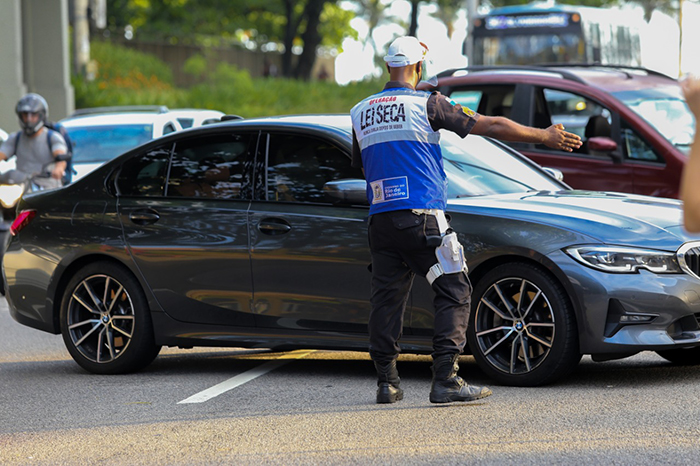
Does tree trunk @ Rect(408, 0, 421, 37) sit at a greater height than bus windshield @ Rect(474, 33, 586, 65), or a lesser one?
greater

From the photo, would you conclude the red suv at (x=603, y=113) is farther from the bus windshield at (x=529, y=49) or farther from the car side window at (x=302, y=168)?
the bus windshield at (x=529, y=49)

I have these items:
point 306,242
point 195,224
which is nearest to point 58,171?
point 195,224

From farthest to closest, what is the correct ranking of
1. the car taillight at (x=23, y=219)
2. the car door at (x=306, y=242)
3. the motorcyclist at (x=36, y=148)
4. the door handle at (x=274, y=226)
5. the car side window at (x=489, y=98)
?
1. the motorcyclist at (x=36, y=148)
2. the car side window at (x=489, y=98)
3. the car taillight at (x=23, y=219)
4. the door handle at (x=274, y=226)
5. the car door at (x=306, y=242)

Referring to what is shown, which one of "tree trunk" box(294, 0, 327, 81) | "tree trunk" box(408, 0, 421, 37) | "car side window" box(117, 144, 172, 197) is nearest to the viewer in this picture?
"car side window" box(117, 144, 172, 197)

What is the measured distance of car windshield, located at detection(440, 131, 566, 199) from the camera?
692 cm

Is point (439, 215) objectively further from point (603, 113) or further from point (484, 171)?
point (603, 113)

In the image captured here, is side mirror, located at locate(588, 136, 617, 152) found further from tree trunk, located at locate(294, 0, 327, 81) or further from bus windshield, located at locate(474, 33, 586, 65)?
tree trunk, located at locate(294, 0, 327, 81)

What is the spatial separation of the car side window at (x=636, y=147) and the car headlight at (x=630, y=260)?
426 centimetres

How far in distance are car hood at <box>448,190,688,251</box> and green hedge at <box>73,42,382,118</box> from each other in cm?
2240

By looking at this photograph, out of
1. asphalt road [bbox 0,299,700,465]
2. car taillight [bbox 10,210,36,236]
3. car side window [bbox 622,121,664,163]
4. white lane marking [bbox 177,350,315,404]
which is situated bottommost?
white lane marking [bbox 177,350,315,404]

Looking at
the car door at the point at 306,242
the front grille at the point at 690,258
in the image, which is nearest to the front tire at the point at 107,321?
the car door at the point at 306,242

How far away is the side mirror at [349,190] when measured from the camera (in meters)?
6.49

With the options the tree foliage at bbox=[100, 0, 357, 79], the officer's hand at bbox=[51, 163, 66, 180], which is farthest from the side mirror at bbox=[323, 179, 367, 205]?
the tree foliage at bbox=[100, 0, 357, 79]

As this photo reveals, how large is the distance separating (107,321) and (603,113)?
520 cm
